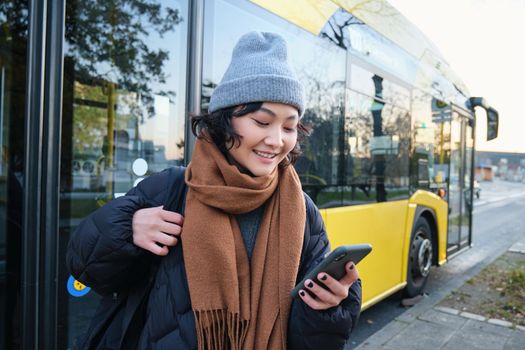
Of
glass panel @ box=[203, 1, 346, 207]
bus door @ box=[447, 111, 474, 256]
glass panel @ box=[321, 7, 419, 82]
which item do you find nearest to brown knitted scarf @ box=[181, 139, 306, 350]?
glass panel @ box=[203, 1, 346, 207]

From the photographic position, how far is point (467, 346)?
400 centimetres

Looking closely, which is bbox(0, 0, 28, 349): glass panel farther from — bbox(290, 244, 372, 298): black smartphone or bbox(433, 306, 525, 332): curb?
bbox(433, 306, 525, 332): curb

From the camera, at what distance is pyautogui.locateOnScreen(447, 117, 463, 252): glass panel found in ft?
21.0

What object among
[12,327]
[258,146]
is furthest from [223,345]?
[12,327]

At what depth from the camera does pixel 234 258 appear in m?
1.33

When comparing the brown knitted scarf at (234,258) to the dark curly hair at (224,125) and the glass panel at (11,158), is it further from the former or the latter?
the glass panel at (11,158)

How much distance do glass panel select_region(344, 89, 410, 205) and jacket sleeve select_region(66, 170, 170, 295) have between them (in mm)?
2791

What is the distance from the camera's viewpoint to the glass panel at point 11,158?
2.21 meters

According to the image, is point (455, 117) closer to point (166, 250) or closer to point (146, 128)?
point (146, 128)

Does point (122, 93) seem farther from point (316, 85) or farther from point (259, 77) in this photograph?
point (259, 77)

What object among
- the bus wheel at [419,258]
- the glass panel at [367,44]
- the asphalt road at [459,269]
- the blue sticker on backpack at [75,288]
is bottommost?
the asphalt road at [459,269]

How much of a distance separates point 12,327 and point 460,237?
6506 millimetres

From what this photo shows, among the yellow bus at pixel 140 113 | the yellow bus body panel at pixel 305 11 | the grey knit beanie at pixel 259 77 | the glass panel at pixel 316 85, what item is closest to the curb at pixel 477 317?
the yellow bus at pixel 140 113

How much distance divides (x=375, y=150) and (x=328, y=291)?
10.8 feet
